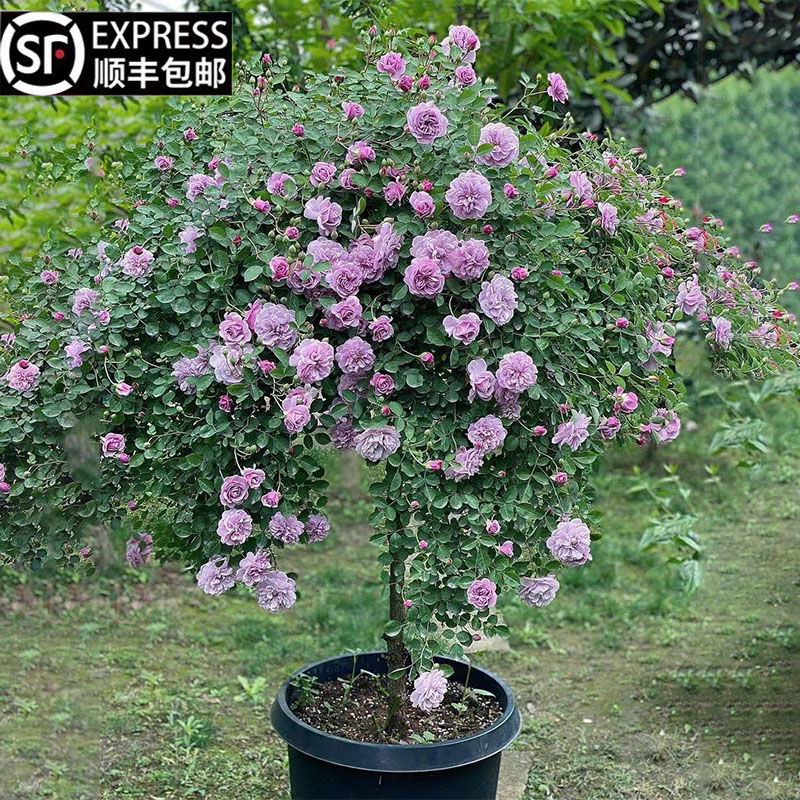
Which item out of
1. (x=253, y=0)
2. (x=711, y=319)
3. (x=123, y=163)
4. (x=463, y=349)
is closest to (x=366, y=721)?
(x=463, y=349)

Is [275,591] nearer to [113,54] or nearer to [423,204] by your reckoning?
[423,204]

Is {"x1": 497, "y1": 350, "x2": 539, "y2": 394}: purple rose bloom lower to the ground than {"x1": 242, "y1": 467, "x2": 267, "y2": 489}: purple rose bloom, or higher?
higher

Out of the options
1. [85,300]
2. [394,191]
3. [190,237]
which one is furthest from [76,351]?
[394,191]

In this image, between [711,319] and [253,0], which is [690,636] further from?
[253,0]

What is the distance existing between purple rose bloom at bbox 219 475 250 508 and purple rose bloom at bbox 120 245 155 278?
0.39m

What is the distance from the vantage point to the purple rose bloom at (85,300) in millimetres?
1812

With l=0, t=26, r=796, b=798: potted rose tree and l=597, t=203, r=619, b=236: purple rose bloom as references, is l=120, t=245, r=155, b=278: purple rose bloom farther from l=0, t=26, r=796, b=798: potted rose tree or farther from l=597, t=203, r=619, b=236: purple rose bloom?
l=597, t=203, r=619, b=236: purple rose bloom

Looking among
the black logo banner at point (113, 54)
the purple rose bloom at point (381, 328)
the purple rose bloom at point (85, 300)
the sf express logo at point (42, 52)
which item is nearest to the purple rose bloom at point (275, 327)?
the purple rose bloom at point (381, 328)

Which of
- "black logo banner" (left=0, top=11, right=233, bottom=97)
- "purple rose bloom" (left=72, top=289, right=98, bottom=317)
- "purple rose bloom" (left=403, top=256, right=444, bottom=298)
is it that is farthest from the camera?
"black logo banner" (left=0, top=11, right=233, bottom=97)

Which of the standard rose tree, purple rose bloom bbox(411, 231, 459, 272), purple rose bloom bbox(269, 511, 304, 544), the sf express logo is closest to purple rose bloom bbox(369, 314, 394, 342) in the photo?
the standard rose tree

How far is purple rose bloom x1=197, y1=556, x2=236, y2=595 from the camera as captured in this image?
171cm

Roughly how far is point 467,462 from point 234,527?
0.36 m

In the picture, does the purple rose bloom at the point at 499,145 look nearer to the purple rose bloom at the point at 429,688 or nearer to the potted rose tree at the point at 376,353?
the potted rose tree at the point at 376,353

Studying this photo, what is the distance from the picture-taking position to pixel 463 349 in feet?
5.50
